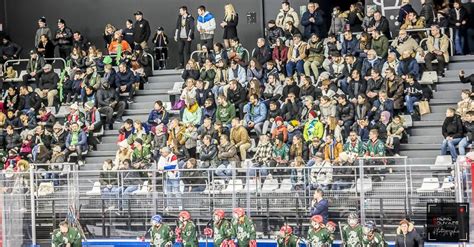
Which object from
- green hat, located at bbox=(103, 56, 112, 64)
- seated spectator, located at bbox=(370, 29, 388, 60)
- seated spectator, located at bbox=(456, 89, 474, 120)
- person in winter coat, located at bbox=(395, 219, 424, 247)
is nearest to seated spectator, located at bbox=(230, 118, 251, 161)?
seated spectator, located at bbox=(370, 29, 388, 60)

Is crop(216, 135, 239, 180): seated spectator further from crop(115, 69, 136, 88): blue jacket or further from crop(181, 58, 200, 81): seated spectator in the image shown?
crop(115, 69, 136, 88): blue jacket

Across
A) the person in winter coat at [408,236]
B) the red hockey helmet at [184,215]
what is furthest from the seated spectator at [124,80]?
the person in winter coat at [408,236]

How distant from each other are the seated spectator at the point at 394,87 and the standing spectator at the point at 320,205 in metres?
4.57

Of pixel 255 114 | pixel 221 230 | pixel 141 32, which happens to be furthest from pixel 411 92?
pixel 141 32

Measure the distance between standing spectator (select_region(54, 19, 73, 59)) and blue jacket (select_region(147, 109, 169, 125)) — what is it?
5764mm

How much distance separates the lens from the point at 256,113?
31281 millimetres

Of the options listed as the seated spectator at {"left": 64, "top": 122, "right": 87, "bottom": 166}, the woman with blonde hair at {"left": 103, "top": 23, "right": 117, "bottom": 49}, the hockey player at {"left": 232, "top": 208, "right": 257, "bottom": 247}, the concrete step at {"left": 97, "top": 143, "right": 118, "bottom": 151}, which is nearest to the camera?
the hockey player at {"left": 232, "top": 208, "right": 257, "bottom": 247}

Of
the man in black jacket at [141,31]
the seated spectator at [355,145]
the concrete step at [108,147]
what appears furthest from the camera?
the man in black jacket at [141,31]

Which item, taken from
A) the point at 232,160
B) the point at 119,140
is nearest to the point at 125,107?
the point at 119,140

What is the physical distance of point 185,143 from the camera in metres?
31.0

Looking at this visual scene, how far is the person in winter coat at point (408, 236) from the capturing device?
24816 millimetres

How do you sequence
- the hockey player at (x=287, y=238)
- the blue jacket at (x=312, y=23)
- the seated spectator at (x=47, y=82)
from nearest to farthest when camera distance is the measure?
the hockey player at (x=287, y=238)
the blue jacket at (x=312, y=23)
the seated spectator at (x=47, y=82)

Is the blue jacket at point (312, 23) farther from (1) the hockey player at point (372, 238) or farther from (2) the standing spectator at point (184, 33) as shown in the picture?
(1) the hockey player at point (372, 238)

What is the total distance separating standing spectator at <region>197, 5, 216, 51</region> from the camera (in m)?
35.0
